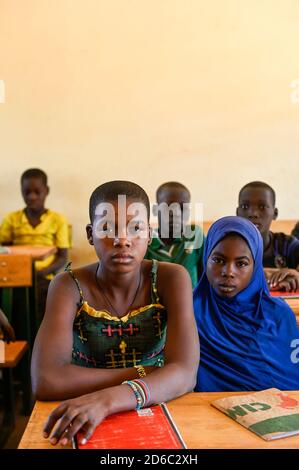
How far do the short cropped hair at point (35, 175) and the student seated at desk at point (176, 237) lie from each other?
1.16 meters

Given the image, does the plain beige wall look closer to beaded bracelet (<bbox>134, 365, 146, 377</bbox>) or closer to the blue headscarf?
the blue headscarf

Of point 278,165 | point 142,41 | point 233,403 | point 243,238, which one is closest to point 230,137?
point 278,165

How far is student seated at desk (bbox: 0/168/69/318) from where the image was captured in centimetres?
388

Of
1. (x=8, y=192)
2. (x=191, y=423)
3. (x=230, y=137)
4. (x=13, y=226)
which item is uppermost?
(x=230, y=137)

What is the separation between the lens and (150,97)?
159 inches

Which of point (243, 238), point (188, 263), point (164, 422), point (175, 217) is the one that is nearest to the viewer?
point (164, 422)

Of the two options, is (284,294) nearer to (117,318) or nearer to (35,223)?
(117,318)

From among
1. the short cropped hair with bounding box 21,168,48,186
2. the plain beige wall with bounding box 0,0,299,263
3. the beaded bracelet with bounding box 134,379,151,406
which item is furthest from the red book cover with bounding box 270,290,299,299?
the short cropped hair with bounding box 21,168,48,186

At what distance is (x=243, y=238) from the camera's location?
1.67 metres

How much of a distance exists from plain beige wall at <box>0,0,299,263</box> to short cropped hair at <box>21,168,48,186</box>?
0.44 ft

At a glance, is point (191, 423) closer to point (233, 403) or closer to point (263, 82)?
point (233, 403)

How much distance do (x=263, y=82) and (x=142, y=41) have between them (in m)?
1.03

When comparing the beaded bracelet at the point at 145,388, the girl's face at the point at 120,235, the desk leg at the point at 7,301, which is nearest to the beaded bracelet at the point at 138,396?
the beaded bracelet at the point at 145,388

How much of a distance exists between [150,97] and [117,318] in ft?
9.97
